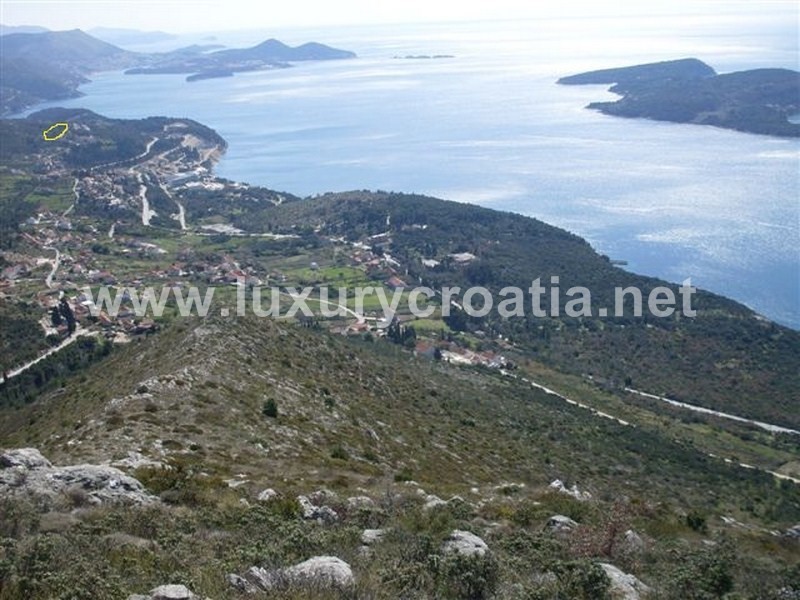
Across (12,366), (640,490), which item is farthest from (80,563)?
(12,366)

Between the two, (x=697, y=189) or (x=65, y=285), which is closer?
(x=65, y=285)

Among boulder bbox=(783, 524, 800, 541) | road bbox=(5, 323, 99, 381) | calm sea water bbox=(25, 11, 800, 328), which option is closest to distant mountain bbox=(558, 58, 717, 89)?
calm sea water bbox=(25, 11, 800, 328)

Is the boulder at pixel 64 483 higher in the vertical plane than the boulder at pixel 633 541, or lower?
higher

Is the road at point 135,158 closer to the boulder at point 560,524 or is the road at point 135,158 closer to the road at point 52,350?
the road at point 52,350

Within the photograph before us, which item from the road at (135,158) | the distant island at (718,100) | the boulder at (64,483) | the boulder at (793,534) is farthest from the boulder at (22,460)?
the distant island at (718,100)

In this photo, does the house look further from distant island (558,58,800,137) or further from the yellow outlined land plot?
distant island (558,58,800,137)

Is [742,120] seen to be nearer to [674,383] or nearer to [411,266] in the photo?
[411,266]

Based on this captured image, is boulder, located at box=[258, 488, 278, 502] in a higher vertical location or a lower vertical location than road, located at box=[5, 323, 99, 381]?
higher
